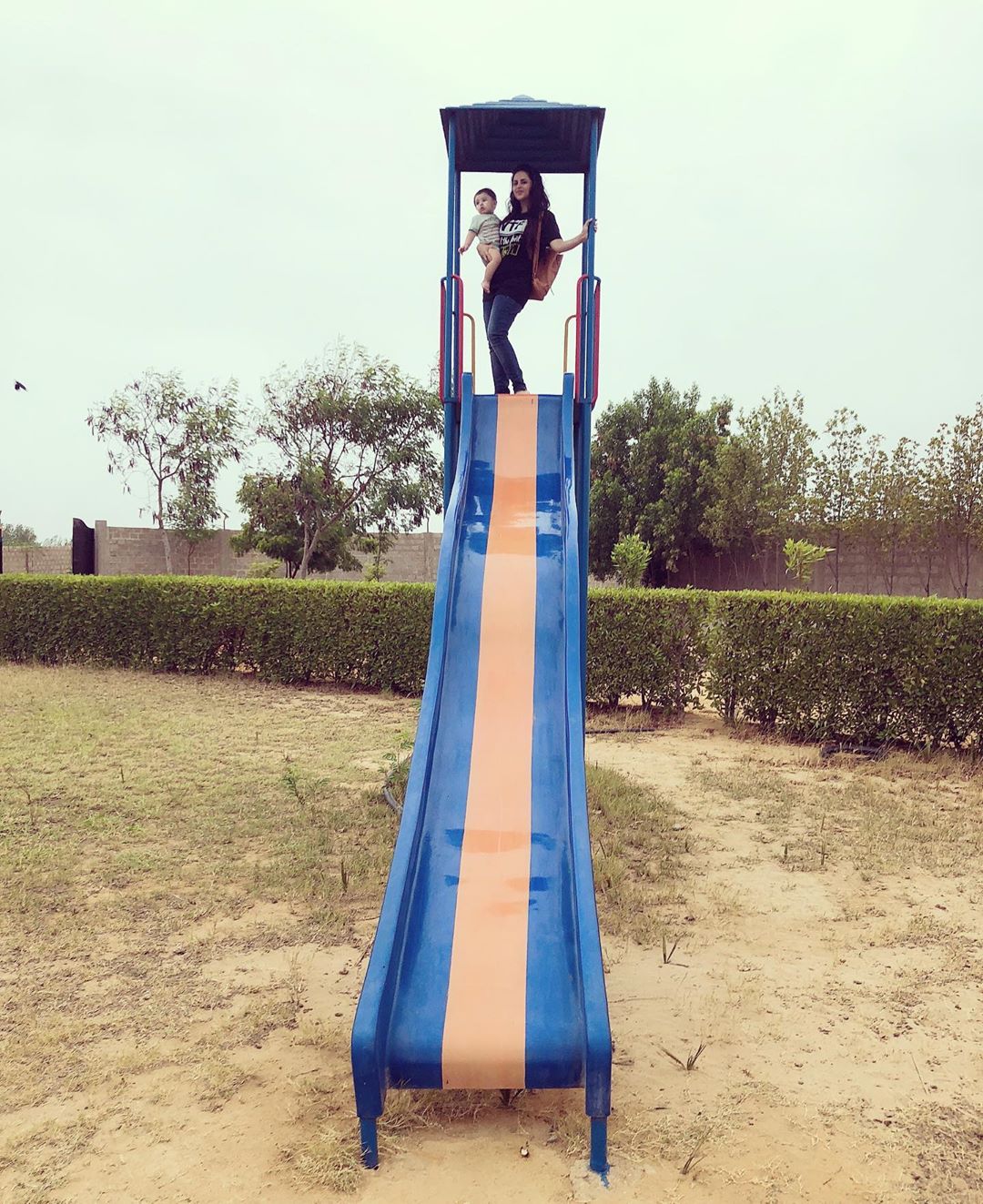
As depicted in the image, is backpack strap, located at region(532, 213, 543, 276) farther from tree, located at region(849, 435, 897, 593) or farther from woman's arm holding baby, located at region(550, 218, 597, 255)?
tree, located at region(849, 435, 897, 593)

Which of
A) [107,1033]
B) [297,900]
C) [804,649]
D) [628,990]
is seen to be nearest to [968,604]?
[804,649]

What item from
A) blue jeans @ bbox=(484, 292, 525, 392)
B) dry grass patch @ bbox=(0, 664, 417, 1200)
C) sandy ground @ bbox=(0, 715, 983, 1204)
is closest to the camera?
sandy ground @ bbox=(0, 715, 983, 1204)

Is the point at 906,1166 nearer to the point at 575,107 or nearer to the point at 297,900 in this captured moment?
the point at 297,900

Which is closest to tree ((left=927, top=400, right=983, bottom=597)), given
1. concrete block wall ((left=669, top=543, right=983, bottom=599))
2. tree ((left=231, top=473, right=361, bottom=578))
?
concrete block wall ((left=669, top=543, right=983, bottom=599))

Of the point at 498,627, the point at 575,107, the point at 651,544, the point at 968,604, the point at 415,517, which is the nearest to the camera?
the point at 498,627

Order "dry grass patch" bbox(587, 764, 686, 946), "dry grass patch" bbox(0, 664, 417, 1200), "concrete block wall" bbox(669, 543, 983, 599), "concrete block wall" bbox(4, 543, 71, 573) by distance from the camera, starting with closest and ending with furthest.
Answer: "dry grass patch" bbox(0, 664, 417, 1200)
"dry grass patch" bbox(587, 764, 686, 946)
"concrete block wall" bbox(669, 543, 983, 599)
"concrete block wall" bbox(4, 543, 71, 573)

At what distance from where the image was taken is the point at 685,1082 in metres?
3.03

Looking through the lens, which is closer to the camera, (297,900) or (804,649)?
(297,900)

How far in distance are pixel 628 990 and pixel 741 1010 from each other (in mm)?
432

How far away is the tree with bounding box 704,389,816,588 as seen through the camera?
27.1 m

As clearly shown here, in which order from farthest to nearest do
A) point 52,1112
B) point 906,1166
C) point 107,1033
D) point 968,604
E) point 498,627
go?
point 968,604
point 498,627
point 107,1033
point 52,1112
point 906,1166

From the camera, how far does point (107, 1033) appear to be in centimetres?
332

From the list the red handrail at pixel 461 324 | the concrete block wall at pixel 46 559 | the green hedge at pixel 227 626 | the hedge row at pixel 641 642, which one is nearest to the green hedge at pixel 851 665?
the hedge row at pixel 641 642

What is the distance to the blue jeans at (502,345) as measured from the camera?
617cm
